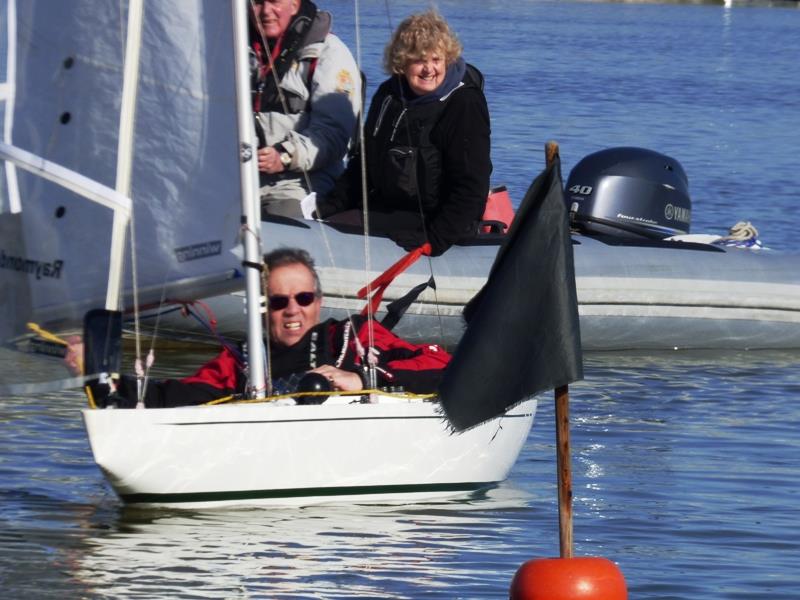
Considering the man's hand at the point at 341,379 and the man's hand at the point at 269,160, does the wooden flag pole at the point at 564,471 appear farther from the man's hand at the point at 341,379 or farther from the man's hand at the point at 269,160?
the man's hand at the point at 269,160

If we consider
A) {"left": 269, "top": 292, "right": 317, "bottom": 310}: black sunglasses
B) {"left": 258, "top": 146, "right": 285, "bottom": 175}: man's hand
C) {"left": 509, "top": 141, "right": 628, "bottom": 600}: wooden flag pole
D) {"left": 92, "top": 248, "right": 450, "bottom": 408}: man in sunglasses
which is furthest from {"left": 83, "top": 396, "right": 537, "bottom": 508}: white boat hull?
{"left": 258, "top": 146, "right": 285, "bottom": 175}: man's hand

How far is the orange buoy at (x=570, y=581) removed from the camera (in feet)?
15.7

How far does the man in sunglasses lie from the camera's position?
6.34m

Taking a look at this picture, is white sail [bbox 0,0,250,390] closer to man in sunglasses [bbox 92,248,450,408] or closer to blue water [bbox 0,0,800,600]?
man in sunglasses [bbox 92,248,450,408]

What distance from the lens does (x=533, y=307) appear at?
5.19 meters

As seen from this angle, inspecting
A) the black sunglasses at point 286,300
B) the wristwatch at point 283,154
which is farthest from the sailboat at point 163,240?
the wristwatch at point 283,154

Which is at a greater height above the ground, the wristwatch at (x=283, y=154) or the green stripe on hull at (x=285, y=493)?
the wristwatch at (x=283, y=154)

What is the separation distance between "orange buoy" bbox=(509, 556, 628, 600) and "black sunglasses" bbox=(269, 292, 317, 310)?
1.76 meters

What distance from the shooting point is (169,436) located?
6.05m

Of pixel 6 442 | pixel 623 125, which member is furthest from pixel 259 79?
pixel 623 125

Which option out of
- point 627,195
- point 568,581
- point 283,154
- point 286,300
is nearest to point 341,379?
point 286,300

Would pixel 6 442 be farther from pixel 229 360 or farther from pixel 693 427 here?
pixel 693 427

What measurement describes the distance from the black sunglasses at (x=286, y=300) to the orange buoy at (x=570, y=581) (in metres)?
1.76

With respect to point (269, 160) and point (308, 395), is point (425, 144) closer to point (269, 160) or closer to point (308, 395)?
point (269, 160)
